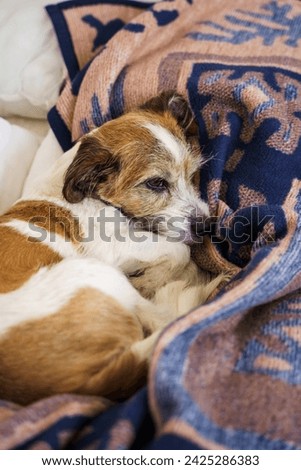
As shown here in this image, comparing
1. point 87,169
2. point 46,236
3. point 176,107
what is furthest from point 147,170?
point 46,236

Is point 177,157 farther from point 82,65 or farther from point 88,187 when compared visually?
point 82,65

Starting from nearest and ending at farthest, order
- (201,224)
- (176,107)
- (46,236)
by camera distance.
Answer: (46,236)
(201,224)
(176,107)

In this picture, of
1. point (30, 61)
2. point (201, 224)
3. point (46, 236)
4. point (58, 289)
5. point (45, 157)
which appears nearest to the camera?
point (58, 289)

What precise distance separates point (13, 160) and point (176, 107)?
948 mm

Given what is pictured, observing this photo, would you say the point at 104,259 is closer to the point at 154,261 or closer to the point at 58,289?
the point at 154,261

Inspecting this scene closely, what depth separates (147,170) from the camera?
2059 millimetres

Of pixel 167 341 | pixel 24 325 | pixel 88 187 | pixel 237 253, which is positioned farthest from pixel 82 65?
pixel 167 341

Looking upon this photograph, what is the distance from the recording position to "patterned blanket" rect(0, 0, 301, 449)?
131 cm

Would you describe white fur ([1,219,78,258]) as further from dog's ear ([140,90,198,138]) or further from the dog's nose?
dog's ear ([140,90,198,138])

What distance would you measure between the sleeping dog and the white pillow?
67 centimetres

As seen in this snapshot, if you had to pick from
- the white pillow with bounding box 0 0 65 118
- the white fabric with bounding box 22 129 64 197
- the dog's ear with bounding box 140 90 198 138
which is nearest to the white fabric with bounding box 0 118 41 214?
the white fabric with bounding box 22 129 64 197

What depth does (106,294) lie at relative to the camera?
1730mm

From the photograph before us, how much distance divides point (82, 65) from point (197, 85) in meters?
0.80

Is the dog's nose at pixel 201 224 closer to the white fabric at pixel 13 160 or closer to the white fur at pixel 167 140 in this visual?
the white fur at pixel 167 140
